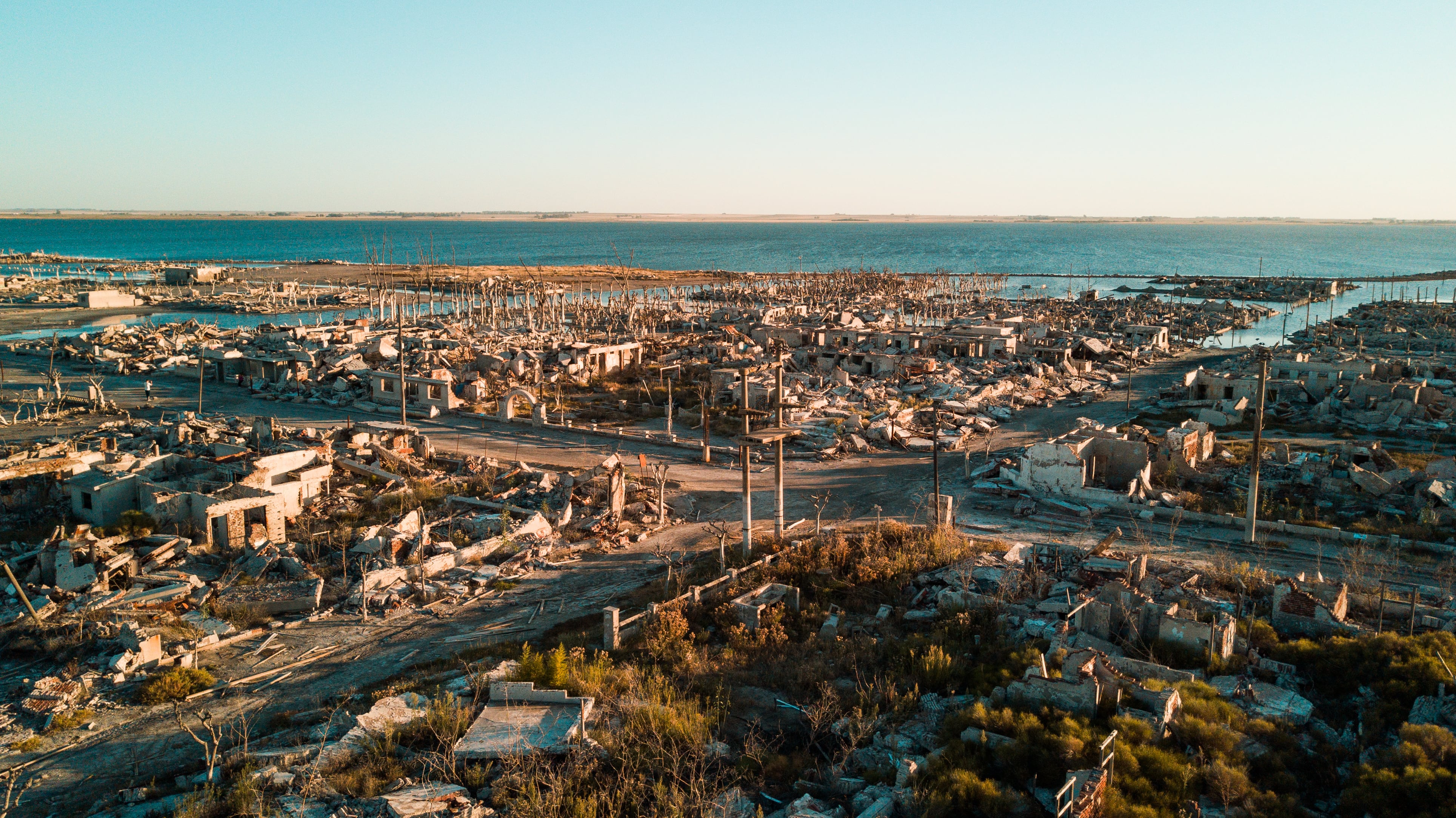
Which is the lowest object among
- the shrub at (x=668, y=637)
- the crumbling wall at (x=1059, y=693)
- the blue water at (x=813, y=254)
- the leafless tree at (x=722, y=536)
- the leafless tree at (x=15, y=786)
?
the leafless tree at (x=15, y=786)

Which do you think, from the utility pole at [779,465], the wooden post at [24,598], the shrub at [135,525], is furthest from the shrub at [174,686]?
the utility pole at [779,465]

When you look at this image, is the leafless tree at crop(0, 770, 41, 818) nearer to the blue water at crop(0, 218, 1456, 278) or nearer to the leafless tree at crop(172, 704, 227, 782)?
the leafless tree at crop(172, 704, 227, 782)

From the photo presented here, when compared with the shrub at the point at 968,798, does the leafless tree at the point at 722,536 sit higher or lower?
lower

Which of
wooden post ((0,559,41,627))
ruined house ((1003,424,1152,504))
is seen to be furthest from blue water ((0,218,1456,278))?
wooden post ((0,559,41,627))

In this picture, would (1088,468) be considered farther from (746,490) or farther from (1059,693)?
(1059,693)

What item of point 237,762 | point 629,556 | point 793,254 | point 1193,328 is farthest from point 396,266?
point 237,762

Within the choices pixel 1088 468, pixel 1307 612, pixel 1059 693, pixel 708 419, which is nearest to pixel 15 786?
pixel 1059 693

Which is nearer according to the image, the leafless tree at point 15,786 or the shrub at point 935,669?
the leafless tree at point 15,786

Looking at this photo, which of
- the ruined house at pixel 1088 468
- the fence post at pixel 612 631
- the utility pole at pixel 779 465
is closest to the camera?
the fence post at pixel 612 631

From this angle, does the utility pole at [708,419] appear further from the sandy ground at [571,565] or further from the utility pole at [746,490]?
the utility pole at [746,490]
